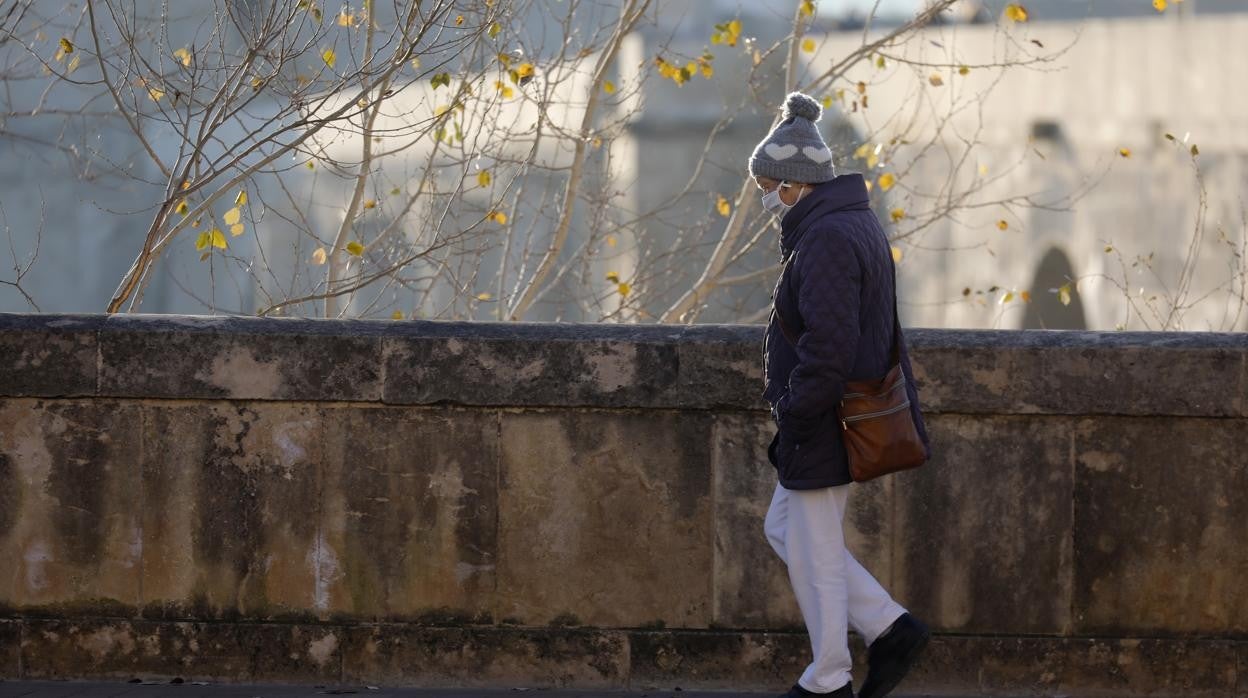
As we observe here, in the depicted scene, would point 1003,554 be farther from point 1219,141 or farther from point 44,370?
point 1219,141

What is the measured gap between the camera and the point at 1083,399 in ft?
17.6

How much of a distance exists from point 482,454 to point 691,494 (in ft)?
2.27

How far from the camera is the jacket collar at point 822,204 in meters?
4.57

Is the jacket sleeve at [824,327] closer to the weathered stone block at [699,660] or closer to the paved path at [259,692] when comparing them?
the weathered stone block at [699,660]

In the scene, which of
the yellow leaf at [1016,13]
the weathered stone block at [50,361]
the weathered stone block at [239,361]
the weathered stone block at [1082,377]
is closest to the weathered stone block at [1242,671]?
the weathered stone block at [1082,377]

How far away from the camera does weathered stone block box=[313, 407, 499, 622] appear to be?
5480 millimetres

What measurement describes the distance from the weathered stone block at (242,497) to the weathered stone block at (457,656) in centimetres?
24

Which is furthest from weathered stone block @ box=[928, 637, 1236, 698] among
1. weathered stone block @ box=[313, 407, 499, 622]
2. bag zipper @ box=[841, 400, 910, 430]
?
weathered stone block @ box=[313, 407, 499, 622]

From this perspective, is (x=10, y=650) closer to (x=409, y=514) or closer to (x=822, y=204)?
(x=409, y=514)

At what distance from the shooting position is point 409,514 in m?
5.50

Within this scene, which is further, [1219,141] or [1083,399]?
[1219,141]

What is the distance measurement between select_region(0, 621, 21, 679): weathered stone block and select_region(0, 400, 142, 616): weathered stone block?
121mm

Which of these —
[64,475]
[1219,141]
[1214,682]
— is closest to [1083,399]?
[1214,682]

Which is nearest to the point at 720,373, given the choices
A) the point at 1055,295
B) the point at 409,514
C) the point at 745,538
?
the point at 745,538
